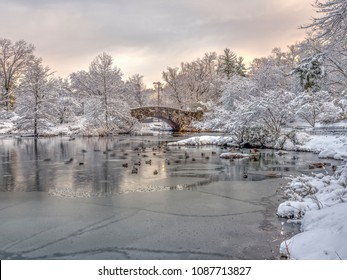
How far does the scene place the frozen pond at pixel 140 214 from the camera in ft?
20.1

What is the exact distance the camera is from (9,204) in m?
9.31

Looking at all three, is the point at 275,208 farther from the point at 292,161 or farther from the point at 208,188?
the point at 292,161

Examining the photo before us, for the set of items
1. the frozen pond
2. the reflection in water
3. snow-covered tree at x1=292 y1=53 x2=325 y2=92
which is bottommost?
the frozen pond

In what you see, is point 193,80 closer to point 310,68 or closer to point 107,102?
point 107,102

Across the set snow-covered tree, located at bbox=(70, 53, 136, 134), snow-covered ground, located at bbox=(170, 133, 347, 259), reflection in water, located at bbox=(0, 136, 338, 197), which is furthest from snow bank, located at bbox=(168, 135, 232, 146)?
snow-covered tree, located at bbox=(70, 53, 136, 134)

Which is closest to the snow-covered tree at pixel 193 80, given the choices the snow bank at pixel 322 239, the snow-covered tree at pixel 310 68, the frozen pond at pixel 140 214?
the snow-covered tree at pixel 310 68

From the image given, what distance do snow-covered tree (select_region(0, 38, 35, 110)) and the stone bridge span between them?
24.9m

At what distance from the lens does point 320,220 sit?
6.89 metres

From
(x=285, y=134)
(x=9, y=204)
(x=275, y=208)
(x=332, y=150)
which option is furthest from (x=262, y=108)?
(x=9, y=204)

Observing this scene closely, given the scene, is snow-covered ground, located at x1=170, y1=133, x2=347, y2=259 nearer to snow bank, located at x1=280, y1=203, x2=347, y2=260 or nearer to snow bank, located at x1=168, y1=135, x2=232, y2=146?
snow bank, located at x1=280, y1=203, x2=347, y2=260

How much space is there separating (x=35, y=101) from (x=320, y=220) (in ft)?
145

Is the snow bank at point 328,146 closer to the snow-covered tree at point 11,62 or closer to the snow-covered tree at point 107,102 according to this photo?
the snow-covered tree at point 107,102

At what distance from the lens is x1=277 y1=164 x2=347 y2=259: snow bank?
215 inches

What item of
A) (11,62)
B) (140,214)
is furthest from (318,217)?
(11,62)
